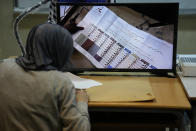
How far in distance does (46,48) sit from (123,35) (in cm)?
81

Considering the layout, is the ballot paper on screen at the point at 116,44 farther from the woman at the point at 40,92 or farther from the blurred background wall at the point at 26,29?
→ the blurred background wall at the point at 26,29

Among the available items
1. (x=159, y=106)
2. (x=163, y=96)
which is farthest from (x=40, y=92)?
(x=163, y=96)

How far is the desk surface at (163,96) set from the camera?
160cm

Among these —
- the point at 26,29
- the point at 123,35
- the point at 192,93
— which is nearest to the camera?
the point at 192,93

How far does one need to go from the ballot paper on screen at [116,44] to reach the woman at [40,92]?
2.32ft

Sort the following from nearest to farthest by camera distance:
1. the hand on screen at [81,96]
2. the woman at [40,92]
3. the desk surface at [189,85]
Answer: the woman at [40,92] → the hand on screen at [81,96] → the desk surface at [189,85]

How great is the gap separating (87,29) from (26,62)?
790 millimetres

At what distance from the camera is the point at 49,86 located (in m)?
1.32

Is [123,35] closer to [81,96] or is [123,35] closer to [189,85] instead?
[189,85]

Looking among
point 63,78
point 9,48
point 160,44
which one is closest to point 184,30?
point 160,44

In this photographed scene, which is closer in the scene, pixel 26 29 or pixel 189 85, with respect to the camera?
pixel 189 85

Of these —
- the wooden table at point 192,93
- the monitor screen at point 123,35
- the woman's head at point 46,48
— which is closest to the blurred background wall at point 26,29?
the monitor screen at point 123,35

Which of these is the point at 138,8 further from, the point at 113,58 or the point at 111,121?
the point at 111,121

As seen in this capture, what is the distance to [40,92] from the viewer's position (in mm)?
1323
